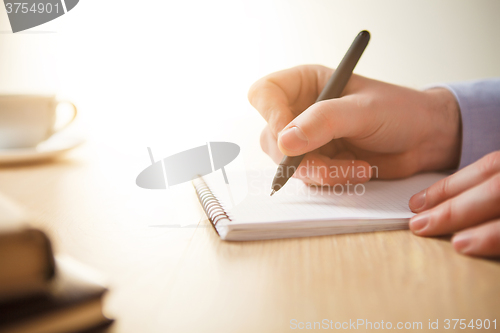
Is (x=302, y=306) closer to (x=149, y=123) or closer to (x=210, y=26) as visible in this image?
(x=149, y=123)

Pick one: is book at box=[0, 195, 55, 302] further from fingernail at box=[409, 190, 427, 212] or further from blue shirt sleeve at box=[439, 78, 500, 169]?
blue shirt sleeve at box=[439, 78, 500, 169]

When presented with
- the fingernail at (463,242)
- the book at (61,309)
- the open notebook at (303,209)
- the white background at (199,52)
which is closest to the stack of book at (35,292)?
the book at (61,309)

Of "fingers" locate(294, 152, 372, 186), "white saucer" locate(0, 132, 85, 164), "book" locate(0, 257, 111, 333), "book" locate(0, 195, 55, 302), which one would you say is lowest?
"fingers" locate(294, 152, 372, 186)

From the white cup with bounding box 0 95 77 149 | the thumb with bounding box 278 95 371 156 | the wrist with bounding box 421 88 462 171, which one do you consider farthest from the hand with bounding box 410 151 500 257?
the white cup with bounding box 0 95 77 149

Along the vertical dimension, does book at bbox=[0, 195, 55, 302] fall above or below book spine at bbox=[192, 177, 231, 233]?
above

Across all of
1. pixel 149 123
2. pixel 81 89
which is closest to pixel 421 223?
pixel 149 123

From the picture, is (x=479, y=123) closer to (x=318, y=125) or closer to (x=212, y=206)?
(x=318, y=125)

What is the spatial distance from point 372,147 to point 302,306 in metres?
0.42

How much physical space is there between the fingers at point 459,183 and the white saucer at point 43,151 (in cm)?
69

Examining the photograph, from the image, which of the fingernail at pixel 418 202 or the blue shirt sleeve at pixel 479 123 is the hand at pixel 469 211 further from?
the blue shirt sleeve at pixel 479 123

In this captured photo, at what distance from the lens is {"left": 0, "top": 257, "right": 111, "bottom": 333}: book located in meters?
0.16

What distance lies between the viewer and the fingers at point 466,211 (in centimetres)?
28

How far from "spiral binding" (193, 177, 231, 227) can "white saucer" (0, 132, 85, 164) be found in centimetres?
44

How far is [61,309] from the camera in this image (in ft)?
0.57
